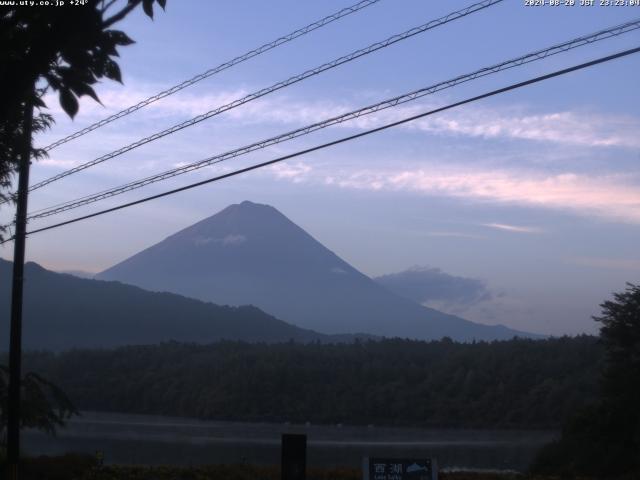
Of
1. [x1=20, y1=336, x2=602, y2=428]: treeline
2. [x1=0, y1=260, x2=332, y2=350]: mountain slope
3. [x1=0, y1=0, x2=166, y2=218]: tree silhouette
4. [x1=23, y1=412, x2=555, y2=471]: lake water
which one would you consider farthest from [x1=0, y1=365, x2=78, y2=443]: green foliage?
[x1=0, y1=260, x2=332, y2=350]: mountain slope

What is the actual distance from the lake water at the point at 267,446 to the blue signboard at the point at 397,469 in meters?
12.1

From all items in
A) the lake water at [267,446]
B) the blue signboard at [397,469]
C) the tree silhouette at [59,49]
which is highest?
the tree silhouette at [59,49]

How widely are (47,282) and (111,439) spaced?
221 ft

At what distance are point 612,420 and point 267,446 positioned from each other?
1327 cm

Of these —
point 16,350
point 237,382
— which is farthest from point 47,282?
point 16,350

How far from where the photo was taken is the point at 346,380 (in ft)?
205

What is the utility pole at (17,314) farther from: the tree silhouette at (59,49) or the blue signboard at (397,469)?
the tree silhouette at (59,49)

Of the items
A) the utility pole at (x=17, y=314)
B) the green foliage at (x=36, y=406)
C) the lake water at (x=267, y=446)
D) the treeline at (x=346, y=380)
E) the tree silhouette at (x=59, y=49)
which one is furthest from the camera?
the treeline at (x=346, y=380)

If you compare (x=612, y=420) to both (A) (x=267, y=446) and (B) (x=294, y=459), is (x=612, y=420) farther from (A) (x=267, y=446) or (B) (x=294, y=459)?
(B) (x=294, y=459)

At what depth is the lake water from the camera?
91.8ft

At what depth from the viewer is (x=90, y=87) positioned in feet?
21.5

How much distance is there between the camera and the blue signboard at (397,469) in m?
11.3

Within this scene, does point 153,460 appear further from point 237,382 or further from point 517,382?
point 237,382

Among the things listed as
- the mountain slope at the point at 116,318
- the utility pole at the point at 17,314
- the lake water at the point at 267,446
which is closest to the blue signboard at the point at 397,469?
the utility pole at the point at 17,314
